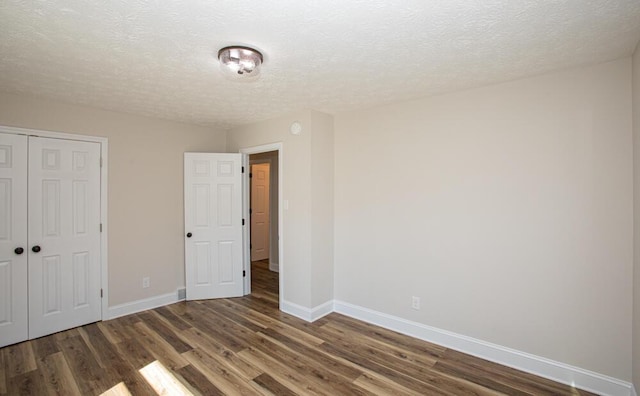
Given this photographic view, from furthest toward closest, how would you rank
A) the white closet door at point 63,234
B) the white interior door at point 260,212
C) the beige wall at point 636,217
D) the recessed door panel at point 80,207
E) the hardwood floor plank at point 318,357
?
the white interior door at point 260,212
the recessed door panel at point 80,207
the white closet door at point 63,234
the hardwood floor plank at point 318,357
the beige wall at point 636,217

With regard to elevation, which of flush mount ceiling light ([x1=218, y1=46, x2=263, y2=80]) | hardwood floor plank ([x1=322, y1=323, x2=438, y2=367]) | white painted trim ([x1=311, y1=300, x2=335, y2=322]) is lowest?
hardwood floor plank ([x1=322, y1=323, x2=438, y2=367])

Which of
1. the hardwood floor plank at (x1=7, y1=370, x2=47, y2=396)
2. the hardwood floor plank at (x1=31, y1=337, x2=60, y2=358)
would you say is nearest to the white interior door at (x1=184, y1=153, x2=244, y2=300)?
the hardwood floor plank at (x1=31, y1=337, x2=60, y2=358)

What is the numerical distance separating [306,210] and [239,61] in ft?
6.16

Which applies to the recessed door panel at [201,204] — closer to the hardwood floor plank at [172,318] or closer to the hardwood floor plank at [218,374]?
the hardwood floor plank at [172,318]

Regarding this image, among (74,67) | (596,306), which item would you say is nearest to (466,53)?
(596,306)

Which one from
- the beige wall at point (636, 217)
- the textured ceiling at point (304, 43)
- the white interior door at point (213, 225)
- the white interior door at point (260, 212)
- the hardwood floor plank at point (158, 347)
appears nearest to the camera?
the textured ceiling at point (304, 43)

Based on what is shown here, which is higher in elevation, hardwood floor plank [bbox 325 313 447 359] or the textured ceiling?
the textured ceiling

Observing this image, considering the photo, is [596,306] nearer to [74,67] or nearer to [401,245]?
[401,245]

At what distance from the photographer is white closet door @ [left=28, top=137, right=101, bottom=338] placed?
10.2 feet

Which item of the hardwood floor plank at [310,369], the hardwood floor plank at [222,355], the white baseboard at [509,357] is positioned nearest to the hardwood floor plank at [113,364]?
the hardwood floor plank at [222,355]

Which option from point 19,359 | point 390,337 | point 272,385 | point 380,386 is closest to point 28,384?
point 19,359

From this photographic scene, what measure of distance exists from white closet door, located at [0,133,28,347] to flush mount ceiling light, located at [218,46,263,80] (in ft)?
8.16

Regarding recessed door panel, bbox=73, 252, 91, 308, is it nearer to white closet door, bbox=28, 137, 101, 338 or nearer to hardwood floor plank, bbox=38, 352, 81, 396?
white closet door, bbox=28, 137, 101, 338

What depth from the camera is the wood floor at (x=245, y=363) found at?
2312 mm
